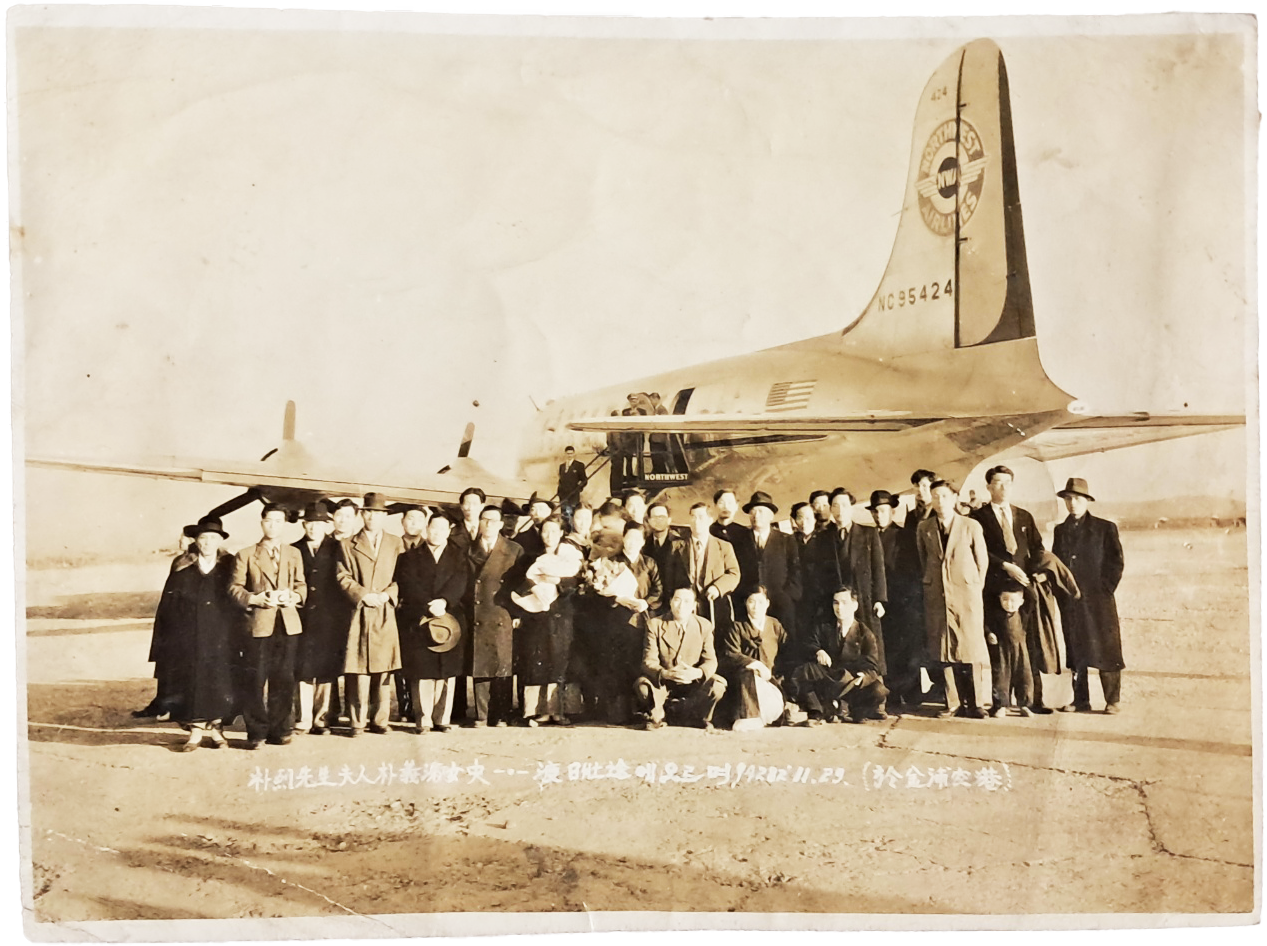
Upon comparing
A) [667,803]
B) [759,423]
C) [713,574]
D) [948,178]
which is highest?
[948,178]

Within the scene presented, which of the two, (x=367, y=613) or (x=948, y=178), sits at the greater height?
(x=948, y=178)

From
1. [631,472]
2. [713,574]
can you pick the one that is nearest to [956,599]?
[713,574]

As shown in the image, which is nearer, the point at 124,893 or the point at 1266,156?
the point at 124,893

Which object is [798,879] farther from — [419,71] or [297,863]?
[419,71]

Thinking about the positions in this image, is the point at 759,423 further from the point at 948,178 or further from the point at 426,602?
the point at 426,602

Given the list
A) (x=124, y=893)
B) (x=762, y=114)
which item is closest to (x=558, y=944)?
(x=124, y=893)

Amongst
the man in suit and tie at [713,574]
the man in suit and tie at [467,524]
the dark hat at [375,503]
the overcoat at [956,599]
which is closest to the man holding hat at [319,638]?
the dark hat at [375,503]
